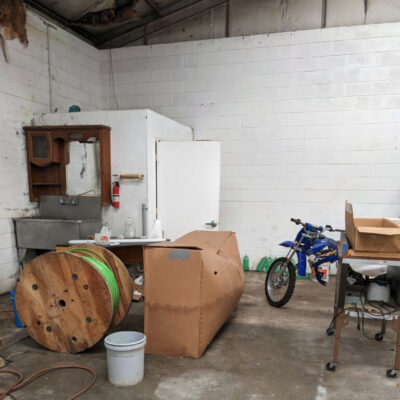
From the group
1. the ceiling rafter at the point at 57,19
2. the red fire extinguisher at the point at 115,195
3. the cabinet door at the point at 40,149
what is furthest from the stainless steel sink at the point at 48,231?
the ceiling rafter at the point at 57,19

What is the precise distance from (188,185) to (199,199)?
0.23m

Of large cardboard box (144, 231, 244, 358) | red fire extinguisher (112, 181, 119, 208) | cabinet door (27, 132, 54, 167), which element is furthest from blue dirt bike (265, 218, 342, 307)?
cabinet door (27, 132, 54, 167)

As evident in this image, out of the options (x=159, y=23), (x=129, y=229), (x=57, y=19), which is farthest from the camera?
(x=159, y=23)

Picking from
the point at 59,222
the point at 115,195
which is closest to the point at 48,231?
the point at 59,222

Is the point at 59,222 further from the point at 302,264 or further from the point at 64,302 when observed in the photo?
the point at 302,264

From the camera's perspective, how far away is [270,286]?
382 cm

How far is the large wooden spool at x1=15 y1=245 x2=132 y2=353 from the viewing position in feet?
8.23

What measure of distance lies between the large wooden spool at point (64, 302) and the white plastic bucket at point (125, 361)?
1.08 feet

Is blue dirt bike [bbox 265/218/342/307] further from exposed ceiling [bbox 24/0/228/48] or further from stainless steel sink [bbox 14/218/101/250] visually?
exposed ceiling [bbox 24/0/228/48]

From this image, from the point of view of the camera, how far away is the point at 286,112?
4891 mm

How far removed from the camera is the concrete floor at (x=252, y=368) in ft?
7.09

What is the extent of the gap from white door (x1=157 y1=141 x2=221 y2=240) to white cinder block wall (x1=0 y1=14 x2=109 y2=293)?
67.3 inches

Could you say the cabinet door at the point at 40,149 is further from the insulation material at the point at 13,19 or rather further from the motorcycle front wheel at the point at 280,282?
the motorcycle front wheel at the point at 280,282

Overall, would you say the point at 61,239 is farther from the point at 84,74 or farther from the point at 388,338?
the point at 388,338
